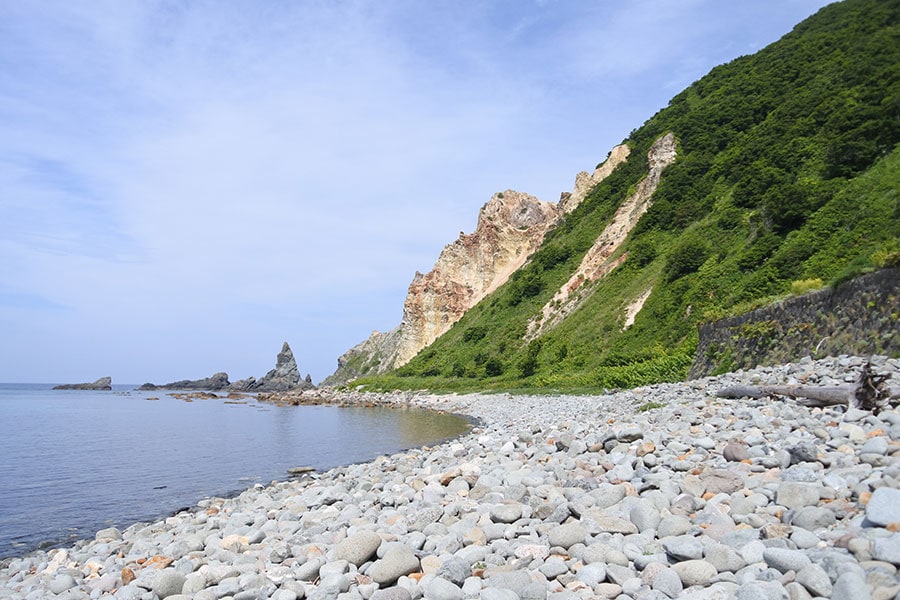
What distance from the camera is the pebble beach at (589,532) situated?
4375 mm

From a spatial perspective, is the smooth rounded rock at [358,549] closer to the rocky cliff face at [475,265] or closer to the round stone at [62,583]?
the round stone at [62,583]

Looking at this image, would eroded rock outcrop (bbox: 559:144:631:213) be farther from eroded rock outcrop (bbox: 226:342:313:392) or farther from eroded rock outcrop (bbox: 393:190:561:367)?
eroded rock outcrop (bbox: 226:342:313:392)

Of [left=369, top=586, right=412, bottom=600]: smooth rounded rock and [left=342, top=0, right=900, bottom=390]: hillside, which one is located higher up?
[left=342, top=0, right=900, bottom=390]: hillside

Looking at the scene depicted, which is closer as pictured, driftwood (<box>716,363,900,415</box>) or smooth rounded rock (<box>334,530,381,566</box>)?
smooth rounded rock (<box>334,530,381,566</box>)

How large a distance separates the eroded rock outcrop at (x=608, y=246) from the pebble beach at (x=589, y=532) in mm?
42172

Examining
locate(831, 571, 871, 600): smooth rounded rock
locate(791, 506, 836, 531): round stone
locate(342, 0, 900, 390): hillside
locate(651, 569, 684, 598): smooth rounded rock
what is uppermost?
locate(342, 0, 900, 390): hillside

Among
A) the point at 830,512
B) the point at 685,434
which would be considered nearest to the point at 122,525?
the point at 685,434

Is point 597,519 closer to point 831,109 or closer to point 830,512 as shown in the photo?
point 830,512

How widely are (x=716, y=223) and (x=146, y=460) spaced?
36214 millimetres

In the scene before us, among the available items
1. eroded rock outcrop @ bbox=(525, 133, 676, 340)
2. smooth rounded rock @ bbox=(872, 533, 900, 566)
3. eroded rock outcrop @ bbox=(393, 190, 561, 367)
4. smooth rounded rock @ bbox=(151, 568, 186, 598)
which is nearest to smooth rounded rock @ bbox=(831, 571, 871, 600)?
smooth rounded rock @ bbox=(872, 533, 900, 566)

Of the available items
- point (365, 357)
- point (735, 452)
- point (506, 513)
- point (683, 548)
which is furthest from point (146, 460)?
point (365, 357)

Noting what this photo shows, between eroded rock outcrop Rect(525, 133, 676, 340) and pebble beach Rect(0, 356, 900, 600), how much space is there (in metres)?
42.2

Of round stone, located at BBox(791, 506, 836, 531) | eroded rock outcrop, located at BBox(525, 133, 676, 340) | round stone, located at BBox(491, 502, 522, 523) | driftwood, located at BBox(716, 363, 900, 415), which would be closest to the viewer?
round stone, located at BBox(791, 506, 836, 531)

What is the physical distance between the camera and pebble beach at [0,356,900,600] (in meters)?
4.38
